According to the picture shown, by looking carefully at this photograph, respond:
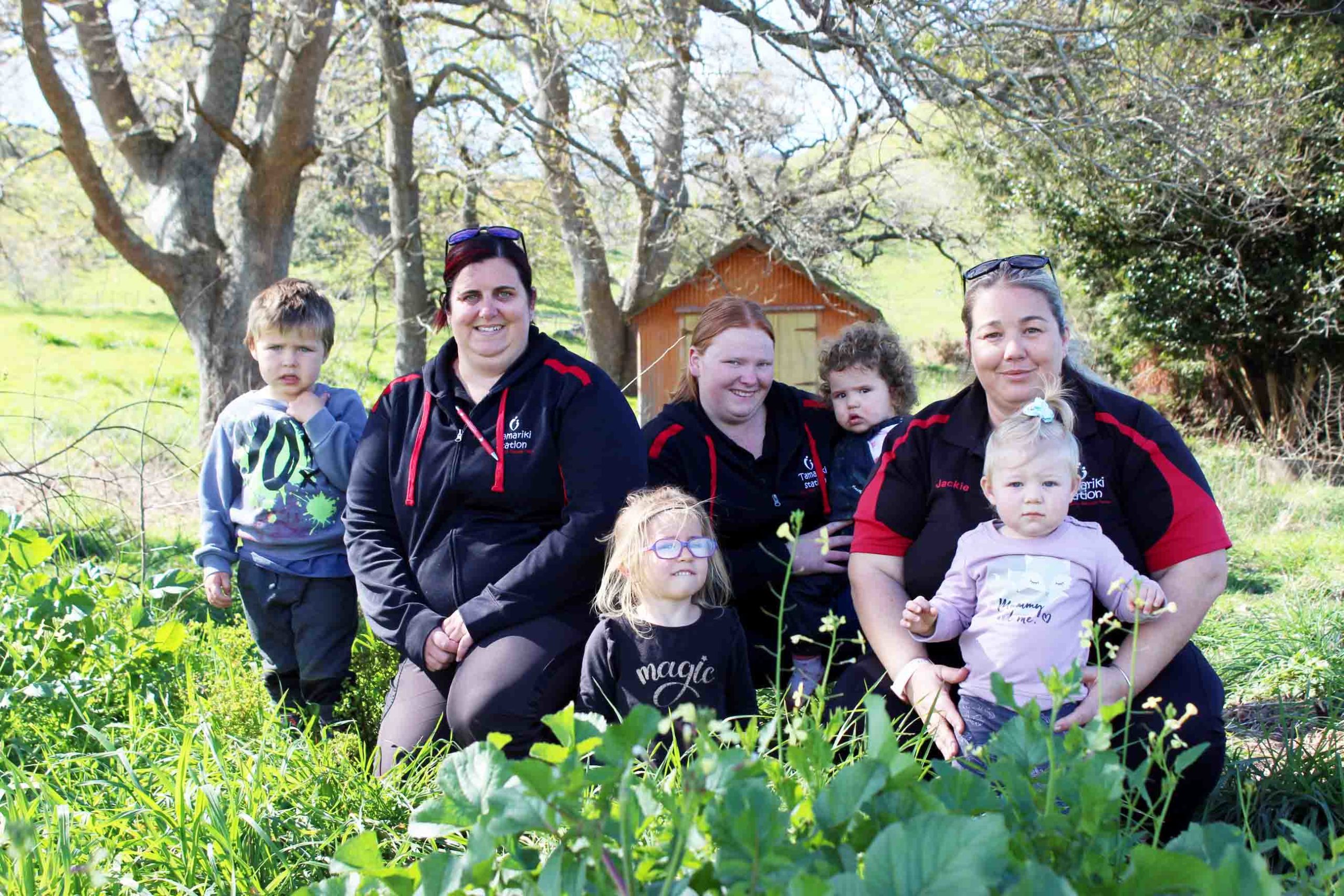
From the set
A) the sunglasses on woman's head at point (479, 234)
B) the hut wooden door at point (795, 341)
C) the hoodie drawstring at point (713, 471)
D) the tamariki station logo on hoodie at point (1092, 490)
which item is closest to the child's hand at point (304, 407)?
the sunglasses on woman's head at point (479, 234)

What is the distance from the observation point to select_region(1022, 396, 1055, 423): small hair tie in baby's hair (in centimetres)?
287

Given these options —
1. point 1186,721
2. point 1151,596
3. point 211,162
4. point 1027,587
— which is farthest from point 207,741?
point 211,162

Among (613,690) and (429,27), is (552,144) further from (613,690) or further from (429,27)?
(613,690)

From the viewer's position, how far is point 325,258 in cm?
2442

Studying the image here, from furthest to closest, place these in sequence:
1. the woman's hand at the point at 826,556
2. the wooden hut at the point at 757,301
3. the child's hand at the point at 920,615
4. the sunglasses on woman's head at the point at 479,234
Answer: the wooden hut at the point at 757,301 → the woman's hand at the point at 826,556 → the sunglasses on woman's head at the point at 479,234 → the child's hand at the point at 920,615

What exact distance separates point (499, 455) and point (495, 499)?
151 mm

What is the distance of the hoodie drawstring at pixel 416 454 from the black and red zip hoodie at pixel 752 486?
2.58ft

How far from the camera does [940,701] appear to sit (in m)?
2.97

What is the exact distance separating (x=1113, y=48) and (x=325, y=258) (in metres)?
20.7

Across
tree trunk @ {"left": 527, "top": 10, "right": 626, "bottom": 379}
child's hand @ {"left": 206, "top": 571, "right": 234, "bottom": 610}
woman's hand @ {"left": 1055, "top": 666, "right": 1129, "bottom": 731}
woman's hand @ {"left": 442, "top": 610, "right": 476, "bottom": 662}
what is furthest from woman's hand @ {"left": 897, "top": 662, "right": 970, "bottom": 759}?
tree trunk @ {"left": 527, "top": 10, "right": 626, "bottom": 379}

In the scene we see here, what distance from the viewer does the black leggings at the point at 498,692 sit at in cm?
332

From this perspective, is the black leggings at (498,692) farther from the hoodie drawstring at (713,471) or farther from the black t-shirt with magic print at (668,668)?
the hoodie drawstring at (713,471)

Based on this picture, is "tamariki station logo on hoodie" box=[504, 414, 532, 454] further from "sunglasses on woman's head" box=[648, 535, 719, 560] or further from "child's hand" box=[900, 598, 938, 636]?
"child's hand" box=[900, 598, 938, 636]

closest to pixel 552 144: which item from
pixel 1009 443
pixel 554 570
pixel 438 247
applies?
pixel 438 247
